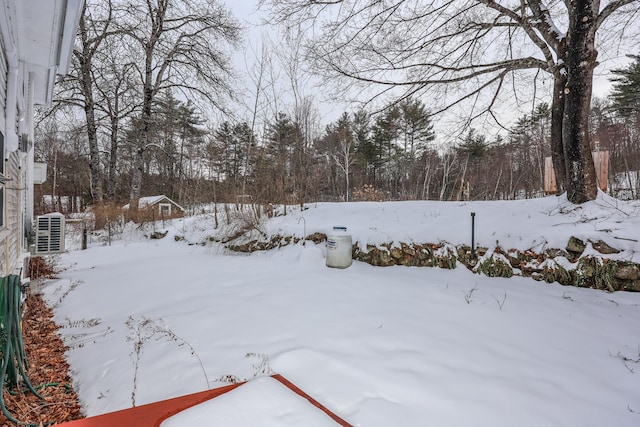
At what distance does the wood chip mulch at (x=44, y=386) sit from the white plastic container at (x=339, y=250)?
10.9 ft

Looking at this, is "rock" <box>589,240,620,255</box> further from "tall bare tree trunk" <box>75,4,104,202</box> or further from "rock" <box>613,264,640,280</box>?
"tall bare tree trunk" <box>75,4,104,202</box>

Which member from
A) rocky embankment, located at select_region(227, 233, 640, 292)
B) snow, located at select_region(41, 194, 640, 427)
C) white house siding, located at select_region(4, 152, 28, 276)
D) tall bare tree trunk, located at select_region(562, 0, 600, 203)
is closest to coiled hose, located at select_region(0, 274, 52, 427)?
snow, located at select_region(41, 194, 640, 427)

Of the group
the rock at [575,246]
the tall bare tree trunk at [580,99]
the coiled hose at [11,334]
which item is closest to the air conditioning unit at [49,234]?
the coiled hose at [11,334]

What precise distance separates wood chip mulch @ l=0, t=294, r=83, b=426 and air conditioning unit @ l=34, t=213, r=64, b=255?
51.2 inches

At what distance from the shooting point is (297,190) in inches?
294

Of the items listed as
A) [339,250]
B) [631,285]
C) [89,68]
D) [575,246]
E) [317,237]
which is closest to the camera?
[631,285]

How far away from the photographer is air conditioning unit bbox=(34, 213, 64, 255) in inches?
163

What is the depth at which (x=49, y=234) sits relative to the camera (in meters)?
4.21

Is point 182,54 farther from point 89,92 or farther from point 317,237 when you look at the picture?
point 317,237

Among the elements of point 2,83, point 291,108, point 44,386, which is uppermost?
point 291,108

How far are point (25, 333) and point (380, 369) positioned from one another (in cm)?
339

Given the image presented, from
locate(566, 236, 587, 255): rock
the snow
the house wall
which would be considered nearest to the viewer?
the snow

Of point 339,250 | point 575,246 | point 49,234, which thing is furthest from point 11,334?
point 575,246

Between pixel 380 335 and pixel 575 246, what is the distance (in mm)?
3033
